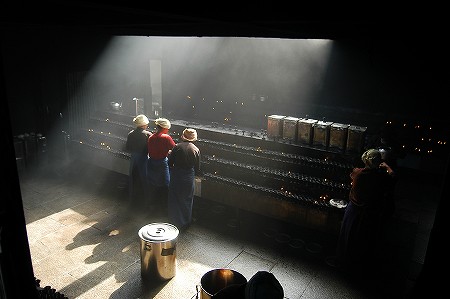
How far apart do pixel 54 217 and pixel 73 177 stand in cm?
298

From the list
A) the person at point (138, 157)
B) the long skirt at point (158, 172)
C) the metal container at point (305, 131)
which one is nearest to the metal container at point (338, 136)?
the metal container at point (305, 131)

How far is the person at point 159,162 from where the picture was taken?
26.6 ft

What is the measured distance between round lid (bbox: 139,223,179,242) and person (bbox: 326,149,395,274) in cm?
335

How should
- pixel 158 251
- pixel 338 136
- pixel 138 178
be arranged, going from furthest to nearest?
1. pixel 138 178
2. pixel 338 136
3. pixel 158 251

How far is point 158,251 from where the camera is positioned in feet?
18.9

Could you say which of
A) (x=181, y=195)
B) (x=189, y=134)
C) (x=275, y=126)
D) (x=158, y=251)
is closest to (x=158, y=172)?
(x=181, y=195)

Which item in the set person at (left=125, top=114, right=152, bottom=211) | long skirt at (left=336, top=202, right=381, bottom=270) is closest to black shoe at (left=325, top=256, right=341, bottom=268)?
long skirt at (left=336, top=202, right=381, bottom=270)

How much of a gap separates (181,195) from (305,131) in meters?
3.32

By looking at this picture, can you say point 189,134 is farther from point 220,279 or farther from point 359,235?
point 359,235

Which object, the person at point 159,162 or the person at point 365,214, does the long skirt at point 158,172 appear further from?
the person at point 365,214

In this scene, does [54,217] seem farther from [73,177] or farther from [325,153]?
[325,153]

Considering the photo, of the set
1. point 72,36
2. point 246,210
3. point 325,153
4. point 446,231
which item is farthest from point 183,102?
point 446,231

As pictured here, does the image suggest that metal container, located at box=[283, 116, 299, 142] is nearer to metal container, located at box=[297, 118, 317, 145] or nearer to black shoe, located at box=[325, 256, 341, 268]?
metal container, located at box=[297, 118, 317, 145]

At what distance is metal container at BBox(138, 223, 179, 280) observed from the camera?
18.7 feet
